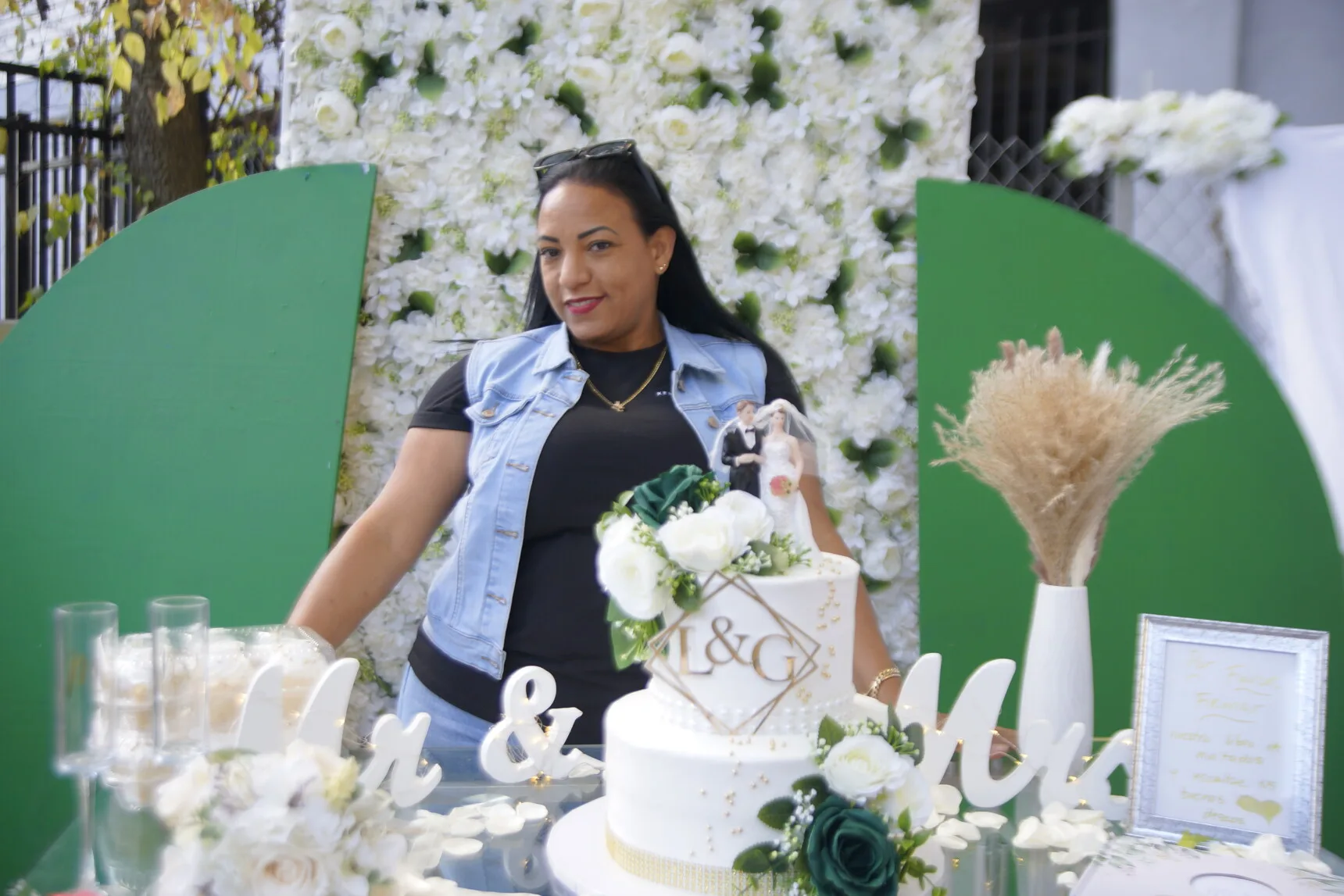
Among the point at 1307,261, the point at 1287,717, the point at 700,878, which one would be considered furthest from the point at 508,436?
the point at 1307,261

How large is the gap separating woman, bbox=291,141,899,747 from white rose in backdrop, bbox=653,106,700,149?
97 millimetres

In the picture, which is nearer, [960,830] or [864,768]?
[864,768]

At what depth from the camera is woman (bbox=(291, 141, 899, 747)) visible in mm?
2178

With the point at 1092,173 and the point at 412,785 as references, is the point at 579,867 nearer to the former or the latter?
the point at 412,785

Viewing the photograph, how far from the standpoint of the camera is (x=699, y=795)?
1.23 meters

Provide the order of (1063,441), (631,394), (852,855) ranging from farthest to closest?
(631,394) → (1063,441) → (852,855)

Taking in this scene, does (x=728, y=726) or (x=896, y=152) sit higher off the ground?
(x=896, y=152)

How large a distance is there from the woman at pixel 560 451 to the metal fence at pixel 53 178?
5.34ft

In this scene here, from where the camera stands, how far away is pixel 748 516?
1.26 metres

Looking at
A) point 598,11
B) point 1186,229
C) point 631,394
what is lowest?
point 631,394

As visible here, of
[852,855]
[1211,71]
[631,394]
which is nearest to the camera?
[852,855]

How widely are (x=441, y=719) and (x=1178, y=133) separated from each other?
1.95 m

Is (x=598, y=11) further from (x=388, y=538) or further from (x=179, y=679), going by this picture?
(x=179, y=679)

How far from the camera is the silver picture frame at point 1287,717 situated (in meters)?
1.36
